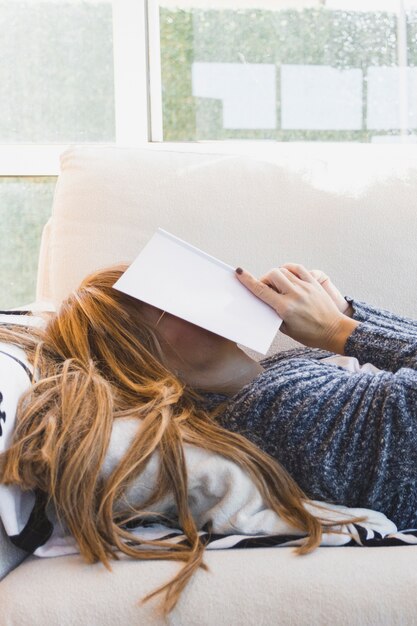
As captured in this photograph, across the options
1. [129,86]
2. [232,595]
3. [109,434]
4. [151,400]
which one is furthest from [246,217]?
[129,86]

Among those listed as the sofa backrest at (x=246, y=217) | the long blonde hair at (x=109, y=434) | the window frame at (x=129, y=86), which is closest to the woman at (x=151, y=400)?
the long blonde hair at (x=109, y=434)

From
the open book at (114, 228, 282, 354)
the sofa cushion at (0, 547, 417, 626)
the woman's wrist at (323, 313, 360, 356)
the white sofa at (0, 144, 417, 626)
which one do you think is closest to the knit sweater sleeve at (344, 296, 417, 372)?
the woman's wrist at (323, 313, 360, 356)

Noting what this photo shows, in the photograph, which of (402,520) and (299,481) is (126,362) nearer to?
(299,481)

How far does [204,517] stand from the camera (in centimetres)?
90

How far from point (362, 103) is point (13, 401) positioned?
58.8 inches

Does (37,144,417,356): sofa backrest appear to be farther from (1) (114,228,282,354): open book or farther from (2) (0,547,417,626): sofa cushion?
(2) (0,547,417,626): sofa cushion

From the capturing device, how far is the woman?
826 mm

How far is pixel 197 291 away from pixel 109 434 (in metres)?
0.26

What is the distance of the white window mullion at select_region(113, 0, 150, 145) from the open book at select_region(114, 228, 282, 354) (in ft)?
3.47

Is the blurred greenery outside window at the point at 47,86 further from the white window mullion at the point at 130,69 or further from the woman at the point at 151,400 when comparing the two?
the woman at the point at 151,400

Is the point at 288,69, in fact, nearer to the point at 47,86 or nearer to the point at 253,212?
the point at 47,86

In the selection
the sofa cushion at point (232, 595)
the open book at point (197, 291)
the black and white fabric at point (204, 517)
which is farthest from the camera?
the open book at point (197, 291)

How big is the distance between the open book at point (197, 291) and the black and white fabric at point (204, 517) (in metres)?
0.18

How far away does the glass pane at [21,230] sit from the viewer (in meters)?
2.06
